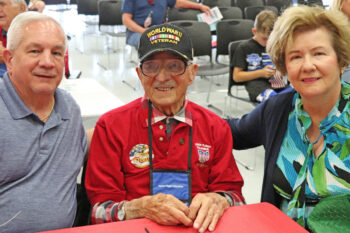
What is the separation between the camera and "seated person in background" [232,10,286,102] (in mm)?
3637

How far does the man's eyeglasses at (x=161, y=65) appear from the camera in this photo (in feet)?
5.02

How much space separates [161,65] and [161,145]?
33 centimetres

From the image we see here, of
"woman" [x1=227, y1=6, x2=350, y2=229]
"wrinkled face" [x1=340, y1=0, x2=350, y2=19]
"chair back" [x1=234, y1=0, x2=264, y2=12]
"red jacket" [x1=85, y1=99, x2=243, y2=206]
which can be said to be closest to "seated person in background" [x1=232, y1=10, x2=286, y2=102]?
"wrinkled face" [x1=340, y1=0, x2=350, y2=19]

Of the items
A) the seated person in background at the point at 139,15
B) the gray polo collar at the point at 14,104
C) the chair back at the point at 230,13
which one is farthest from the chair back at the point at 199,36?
the gray polo collar at the point at 14,104

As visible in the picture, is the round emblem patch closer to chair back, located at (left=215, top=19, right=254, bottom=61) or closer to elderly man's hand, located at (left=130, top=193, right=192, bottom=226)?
elderly man's hand, located at (left=130, top=193, right=192, bottom=226)

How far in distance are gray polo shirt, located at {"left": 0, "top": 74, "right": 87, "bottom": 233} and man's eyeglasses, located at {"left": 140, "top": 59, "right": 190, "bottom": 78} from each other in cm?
41

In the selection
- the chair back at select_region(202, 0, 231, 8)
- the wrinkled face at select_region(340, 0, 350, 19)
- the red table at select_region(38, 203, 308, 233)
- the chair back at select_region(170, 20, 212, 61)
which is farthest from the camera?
the chair back at select_region(202, 0, 231, 8)

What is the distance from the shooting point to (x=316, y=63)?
5.00ft

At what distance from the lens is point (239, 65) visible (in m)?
3.68

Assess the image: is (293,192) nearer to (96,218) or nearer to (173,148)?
(173,148)

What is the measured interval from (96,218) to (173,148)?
16.1 inches

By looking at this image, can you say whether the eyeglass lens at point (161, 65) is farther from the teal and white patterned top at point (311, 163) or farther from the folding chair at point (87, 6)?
the folding chair at point (87, 6)

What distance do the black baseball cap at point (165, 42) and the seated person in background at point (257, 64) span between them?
2.18 meters

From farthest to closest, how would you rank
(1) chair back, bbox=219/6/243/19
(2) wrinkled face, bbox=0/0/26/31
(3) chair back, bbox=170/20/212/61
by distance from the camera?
1. (1) chair back, bbox=219/6/243/19
2. (3) chair back, bbox=170/20/212/61
3. (2) wrinkled face, bbox=0/0/26/31
